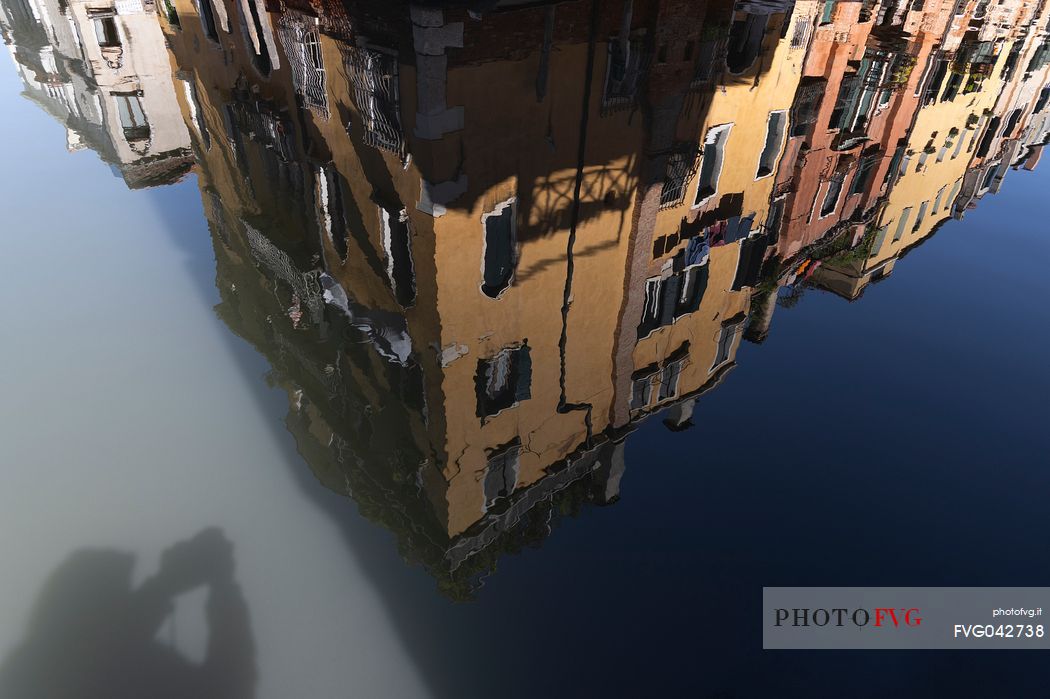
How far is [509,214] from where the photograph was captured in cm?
1177

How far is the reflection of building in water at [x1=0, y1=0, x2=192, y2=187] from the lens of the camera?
26156 mm

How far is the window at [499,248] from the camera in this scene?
37.9ft

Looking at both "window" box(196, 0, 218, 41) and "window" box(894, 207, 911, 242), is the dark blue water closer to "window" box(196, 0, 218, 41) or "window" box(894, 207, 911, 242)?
"window" box(196, 0, 218, 41)

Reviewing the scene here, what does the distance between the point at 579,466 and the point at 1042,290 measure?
840 inches

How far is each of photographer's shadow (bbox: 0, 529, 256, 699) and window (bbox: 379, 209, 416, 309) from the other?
7.32 metres

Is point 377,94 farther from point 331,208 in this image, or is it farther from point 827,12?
point 827,12

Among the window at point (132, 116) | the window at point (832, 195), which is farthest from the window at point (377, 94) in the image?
the window at point (132, 116)

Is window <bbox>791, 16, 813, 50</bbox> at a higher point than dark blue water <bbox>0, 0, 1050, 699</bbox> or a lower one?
higher

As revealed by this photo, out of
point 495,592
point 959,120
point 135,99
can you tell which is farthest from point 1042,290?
point 135,99

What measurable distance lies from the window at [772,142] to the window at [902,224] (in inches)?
418

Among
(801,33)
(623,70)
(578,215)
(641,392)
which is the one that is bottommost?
(641,392)

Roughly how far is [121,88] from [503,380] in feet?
88.0

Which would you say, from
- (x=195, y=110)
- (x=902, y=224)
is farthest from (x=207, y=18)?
(x=902, y=224)

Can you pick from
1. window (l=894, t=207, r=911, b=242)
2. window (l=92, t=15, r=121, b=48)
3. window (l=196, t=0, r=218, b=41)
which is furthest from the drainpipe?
window (l=92, t=15, r=121, b=48)
